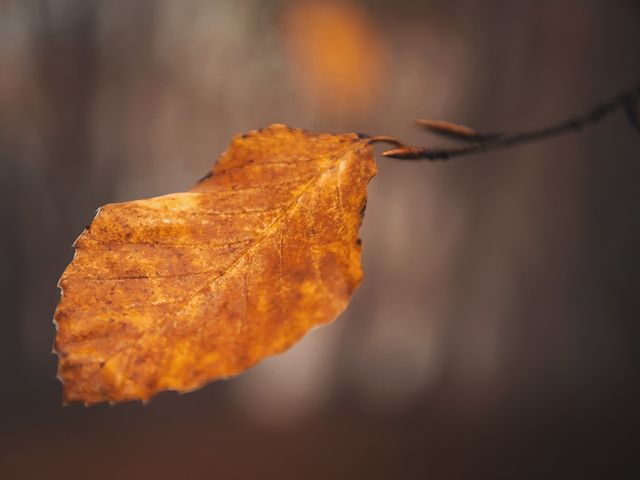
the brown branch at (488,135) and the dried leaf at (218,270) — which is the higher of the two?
the brown branch at (488,135)

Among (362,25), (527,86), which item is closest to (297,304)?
(362,25)

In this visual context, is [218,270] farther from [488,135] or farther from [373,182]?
[373,182]

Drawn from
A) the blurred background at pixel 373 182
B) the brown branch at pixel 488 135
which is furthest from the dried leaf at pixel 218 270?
the blurred background at pixel 373 182

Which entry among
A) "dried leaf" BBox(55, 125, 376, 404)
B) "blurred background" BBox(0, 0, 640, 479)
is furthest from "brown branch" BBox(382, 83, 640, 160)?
"blurred background" BBox(0, 0, 640, 479)

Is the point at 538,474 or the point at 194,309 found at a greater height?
the point at 194,309

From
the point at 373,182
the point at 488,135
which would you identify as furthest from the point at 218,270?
the point at 373,182

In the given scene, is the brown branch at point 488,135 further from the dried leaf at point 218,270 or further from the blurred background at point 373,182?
the blurred background at point 373,182

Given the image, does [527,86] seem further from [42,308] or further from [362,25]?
[42,308]
